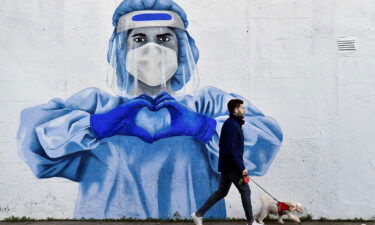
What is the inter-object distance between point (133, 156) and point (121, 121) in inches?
20.9

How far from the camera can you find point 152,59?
23.3 ft

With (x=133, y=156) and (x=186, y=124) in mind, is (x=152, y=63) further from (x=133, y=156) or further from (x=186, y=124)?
(x=133, y=156)

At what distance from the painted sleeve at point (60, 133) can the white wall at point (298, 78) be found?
0.17 metres

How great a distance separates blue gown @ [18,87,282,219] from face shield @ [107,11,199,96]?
11.3 inches

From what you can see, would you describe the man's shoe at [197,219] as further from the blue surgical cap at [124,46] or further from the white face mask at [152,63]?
the white face mask at [152,63]

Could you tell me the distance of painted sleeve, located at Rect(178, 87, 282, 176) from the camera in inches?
275

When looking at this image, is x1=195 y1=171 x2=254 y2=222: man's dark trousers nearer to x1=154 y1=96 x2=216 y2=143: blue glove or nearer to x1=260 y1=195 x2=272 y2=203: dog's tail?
x1=260 y1=195 x2=272 y2=203: dog's tail

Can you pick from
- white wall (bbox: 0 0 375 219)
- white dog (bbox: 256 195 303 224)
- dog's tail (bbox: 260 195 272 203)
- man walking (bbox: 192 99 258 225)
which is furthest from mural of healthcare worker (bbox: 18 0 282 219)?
man walking (bbox: 192 99 258 225)

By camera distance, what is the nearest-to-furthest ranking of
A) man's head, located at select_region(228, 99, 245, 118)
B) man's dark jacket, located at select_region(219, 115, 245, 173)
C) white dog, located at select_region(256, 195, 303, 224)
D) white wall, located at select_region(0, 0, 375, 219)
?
man's dark jacket, located at select_region(219, 115, 245, 173) → man's head, located at select_region(228, 99, 245, 118) → white dog, located at select_region(256, 195, 303, 224) → white wall, located at select_region(0, 0, 375, 219)

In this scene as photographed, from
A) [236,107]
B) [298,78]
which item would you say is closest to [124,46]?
[236,107]

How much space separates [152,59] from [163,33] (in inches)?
16.2

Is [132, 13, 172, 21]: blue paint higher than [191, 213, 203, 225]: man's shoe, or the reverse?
[132, 13, 172, 21]: blue paint

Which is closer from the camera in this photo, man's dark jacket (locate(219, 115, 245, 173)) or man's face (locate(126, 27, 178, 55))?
man's dark jacket (locate(219, 115, 245, 173))

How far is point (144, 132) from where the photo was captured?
7.04 metres
